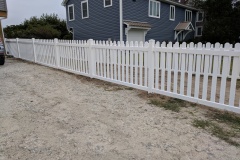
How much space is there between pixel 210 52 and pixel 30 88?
4865 mm

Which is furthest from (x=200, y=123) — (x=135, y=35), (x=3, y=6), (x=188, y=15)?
(x=188, y=15)

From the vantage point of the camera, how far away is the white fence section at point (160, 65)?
364 cm

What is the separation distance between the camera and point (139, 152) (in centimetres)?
247

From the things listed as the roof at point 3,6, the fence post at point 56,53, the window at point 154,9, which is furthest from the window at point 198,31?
the fence post at point 56,53

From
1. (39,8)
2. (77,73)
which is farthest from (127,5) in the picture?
(39,8)

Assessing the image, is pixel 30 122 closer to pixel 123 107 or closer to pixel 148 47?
pixel 123 107

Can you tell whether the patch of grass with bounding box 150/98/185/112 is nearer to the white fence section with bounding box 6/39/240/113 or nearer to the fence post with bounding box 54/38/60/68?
the white fence section with bounding box 6/39/240/113

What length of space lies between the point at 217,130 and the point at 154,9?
17.1 metres

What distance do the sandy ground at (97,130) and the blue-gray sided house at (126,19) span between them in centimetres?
1154

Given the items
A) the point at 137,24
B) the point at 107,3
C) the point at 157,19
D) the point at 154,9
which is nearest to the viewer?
the point at 107,3

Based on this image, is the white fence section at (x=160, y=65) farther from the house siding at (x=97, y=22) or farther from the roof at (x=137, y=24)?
the roof at (x=137, y=24)

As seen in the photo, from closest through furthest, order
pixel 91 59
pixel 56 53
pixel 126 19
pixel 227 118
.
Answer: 1. pixel 227 118
2. pixel 91 59
3. pixel 56 53
4. pixel 126 19

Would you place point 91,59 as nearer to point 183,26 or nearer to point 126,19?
Answer: point 126,19

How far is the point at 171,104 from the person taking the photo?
416 cm
